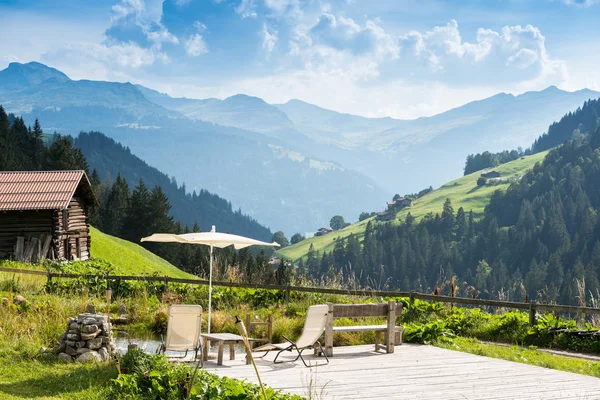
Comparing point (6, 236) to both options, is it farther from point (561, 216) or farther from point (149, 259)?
point (561, 216)

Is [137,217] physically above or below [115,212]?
below

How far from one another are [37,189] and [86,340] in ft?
83.7

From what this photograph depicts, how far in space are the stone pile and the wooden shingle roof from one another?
23.4 metres

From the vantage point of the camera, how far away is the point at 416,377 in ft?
30.3

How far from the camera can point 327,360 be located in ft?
33.3

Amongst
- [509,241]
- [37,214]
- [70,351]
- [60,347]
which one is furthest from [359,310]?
[509,241]

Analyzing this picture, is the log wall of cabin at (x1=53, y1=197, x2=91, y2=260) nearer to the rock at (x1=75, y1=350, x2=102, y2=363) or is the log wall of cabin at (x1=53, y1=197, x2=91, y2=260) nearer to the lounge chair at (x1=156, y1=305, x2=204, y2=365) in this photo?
the rock at (x1=75, y1=350, x2=102, y2=363)

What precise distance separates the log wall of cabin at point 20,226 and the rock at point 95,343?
2490cm

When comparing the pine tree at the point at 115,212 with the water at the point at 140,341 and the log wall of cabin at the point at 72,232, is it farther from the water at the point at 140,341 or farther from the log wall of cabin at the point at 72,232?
the water at the point at 140,341

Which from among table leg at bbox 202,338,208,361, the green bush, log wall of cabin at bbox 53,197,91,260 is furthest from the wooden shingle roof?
the green bush

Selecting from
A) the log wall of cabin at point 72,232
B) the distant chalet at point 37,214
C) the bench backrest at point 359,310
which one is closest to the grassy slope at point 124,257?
the log wall of cabin at point 72,232

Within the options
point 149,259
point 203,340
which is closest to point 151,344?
point 203,340

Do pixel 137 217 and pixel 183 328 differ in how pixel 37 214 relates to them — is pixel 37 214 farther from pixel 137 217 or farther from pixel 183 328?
pixel 137 217

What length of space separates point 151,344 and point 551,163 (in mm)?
179546
